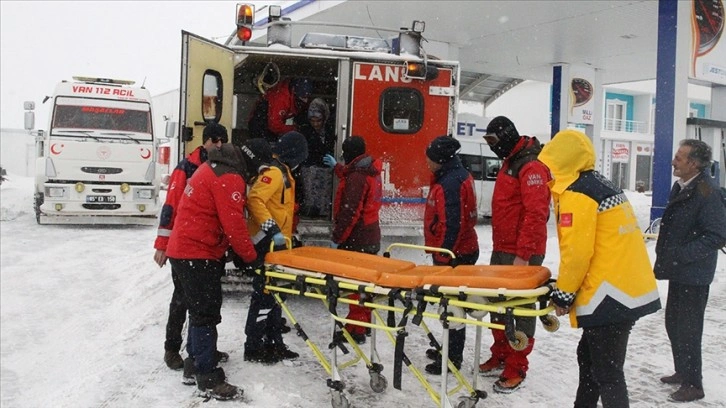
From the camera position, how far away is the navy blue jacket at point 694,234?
167 inches

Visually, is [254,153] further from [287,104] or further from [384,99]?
[287,104]

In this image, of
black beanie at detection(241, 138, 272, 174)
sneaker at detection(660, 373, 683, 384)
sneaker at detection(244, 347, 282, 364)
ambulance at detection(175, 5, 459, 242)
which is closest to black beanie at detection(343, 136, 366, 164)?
black beanie at detection(241, 138, 272, 174)

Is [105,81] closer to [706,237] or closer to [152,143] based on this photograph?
[152,143]

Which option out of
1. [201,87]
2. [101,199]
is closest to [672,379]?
[201,87]

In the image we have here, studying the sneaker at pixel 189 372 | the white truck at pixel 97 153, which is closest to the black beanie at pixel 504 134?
the sneaker at pixel 189 372

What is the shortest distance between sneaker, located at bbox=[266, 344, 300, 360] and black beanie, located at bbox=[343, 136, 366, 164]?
1746 millimetres

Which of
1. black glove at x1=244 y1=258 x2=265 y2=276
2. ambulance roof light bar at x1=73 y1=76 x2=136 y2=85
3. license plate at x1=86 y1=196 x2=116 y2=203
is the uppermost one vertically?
ambulance roof light bar at x1=73 y1=76 x2=136 y2=85

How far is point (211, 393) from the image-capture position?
4.18m

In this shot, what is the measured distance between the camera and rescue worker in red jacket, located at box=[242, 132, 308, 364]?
455 centimetres

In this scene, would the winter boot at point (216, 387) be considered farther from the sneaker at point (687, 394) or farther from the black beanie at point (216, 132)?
the sneaker at point (687, 394)

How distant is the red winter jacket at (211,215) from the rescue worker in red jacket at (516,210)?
73.5 inches

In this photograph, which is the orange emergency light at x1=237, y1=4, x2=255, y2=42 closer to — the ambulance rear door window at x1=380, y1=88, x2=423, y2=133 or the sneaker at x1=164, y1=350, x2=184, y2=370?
the ambulance rear door window at x1=380, y1=88, x2=423, y2=133

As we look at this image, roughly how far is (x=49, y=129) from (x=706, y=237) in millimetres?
12017

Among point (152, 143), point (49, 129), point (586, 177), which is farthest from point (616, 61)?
point (586, 177)
